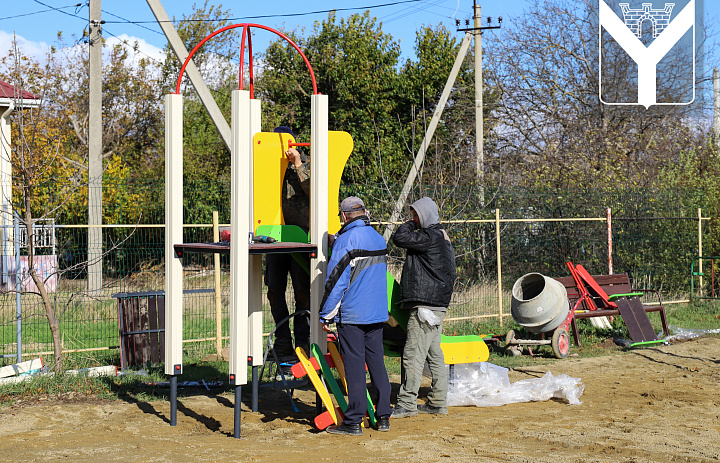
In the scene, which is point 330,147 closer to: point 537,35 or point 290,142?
point 290,142

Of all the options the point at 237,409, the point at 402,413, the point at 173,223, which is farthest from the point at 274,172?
the point at 402,413

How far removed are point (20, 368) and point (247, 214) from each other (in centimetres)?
390

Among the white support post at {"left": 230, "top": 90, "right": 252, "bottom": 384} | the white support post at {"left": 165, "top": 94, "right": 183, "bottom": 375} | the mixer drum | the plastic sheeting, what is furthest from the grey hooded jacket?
the mixer drum

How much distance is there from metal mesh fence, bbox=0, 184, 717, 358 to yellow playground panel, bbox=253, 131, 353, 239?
2821 mm

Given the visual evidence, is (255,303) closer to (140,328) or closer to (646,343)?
(140,328)

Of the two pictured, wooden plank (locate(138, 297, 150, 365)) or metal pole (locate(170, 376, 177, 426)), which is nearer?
metal pole (locate(170, 376, 177, 426))

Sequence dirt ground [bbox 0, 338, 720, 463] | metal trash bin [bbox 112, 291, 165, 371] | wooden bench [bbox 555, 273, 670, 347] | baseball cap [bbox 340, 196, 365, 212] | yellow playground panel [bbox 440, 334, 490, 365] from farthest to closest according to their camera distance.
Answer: wooden bench [bbox 555, 273, 670, 347]
metal trash bin [bbox 112, 291, 165, 371]
yellow playground panel [bbox 440, 334, 490, 365]
baseball cap [bbox 340, 196, 365, 212]
dirt ground [bbox 0, 338, 720, 463]

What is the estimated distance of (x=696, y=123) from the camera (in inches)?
853

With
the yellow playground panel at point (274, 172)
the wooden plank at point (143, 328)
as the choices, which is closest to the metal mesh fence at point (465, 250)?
the wooden plank at point (143, 328)

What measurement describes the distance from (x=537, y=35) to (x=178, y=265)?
17793 millimetres

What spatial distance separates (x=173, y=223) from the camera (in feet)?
20.2

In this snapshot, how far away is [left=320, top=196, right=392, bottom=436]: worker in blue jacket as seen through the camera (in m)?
5.72

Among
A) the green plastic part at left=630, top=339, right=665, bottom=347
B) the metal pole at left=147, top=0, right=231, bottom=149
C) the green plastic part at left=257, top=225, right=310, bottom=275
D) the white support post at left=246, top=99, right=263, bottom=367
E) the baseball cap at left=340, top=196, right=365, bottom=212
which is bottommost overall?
the green plastic part at left=630, top=339, right=665, bottom=347

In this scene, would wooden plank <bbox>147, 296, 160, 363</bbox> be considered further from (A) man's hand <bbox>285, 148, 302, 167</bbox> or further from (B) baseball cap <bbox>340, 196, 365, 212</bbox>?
(B) baseball cap <bbox>340, 196, 365, 212</bbox>
